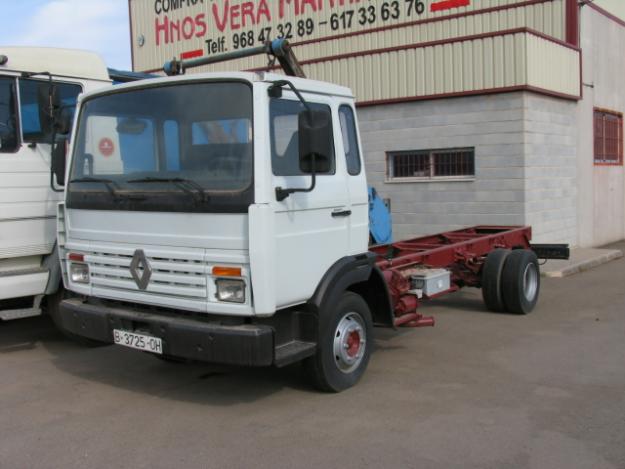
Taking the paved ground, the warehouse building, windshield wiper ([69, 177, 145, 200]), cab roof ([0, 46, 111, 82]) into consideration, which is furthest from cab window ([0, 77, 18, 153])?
the warehouse building

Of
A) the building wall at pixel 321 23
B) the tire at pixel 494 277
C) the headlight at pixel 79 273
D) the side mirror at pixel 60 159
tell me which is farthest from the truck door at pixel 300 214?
the building wall at pixel 321 23

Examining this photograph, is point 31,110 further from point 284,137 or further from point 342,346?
point 342,346

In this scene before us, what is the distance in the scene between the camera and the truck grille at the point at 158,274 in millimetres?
4828

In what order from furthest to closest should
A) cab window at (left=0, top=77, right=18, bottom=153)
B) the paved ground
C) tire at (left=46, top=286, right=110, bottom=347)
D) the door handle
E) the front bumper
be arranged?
1. tire at (left=46, top=286, right=110, bottom=347)
2. cab window at (left=0, top=77, right=18, bottom=153)
3. the door handle
4. the front bumper
5. the paved ground

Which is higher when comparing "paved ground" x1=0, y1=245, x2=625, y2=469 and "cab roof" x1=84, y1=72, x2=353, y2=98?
"cab roof" x1=84, y1=72, x2=353, y2=98

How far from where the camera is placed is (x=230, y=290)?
186 inches

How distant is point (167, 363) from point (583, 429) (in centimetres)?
367

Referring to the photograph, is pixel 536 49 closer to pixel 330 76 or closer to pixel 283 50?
pixel 330 76

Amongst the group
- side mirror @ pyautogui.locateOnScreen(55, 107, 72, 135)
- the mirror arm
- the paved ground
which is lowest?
the paved ground

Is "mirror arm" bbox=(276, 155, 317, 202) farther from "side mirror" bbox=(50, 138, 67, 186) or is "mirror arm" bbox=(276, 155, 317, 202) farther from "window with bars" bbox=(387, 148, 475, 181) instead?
"window with bars" bbox=(387, 148, 475, 181)

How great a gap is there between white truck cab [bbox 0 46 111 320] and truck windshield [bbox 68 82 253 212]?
1038mm

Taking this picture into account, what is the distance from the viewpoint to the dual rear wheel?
834cm

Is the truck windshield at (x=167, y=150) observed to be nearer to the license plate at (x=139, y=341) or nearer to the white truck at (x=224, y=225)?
the white truck at (x=224, y=225)

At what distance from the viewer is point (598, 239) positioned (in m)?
15.4
